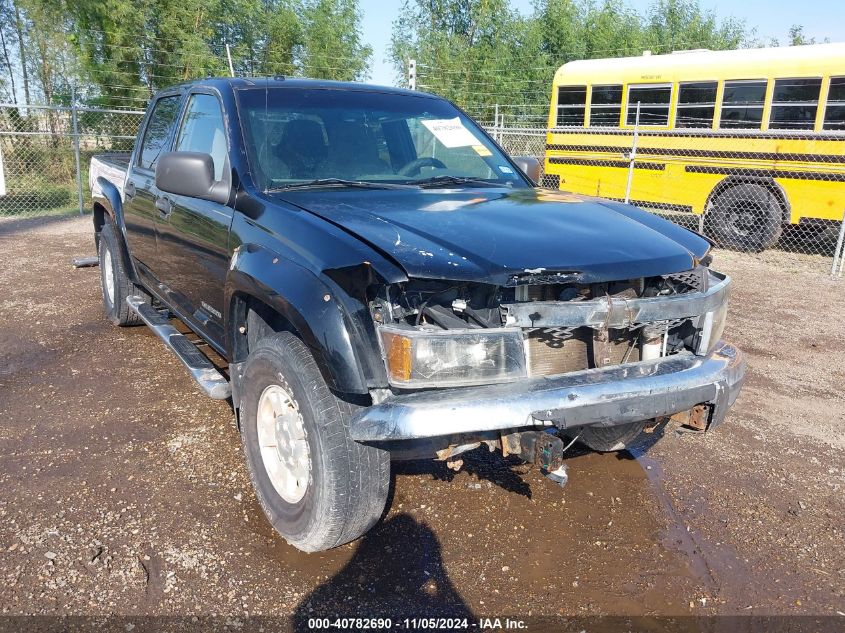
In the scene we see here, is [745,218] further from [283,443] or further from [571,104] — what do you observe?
[283,443]

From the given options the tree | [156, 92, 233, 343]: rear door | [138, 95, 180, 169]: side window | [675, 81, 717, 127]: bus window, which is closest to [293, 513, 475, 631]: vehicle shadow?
[156, 92, 233, 343]: rear door

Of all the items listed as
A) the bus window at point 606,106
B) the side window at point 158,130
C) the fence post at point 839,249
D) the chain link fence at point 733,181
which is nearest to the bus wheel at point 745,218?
the chain link fence at point 733,181

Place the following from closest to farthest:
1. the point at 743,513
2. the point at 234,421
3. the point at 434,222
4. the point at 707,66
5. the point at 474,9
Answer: the point at 434,222
the point at 743,513
the point at 234,421
the point at 707,66
the point at 474,9

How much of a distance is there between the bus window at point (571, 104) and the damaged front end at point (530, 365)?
10686 millimetres

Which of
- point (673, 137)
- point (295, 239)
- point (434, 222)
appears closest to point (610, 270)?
point (434, 222)

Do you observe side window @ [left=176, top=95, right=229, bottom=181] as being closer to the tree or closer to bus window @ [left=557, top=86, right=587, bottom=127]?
bus window @ [left=557, top=86, right=587, bottom=127]

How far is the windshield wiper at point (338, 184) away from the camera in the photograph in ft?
10.7

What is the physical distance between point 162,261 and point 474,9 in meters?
31.7

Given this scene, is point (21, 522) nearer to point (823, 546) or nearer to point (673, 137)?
point (823, 546)

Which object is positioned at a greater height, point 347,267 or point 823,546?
point 347,267

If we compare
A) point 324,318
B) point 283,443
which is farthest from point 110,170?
point 324,318

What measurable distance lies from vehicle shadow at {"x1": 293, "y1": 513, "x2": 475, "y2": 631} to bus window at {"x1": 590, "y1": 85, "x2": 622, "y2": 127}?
1074 centimetres

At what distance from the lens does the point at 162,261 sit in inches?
168

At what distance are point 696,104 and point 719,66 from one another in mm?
640
